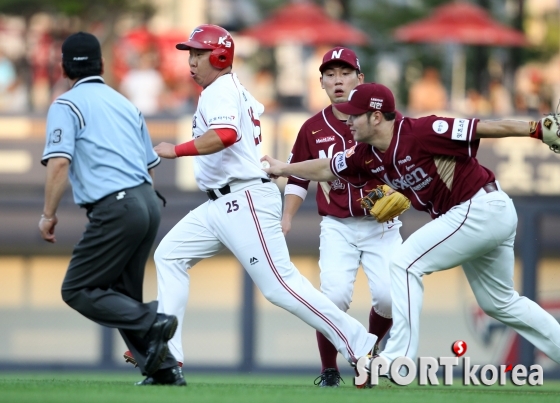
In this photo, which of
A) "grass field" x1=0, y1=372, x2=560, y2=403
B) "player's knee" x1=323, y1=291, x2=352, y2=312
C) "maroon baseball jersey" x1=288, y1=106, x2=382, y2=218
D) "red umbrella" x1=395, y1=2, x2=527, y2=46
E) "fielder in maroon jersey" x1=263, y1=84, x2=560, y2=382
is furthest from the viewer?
"red umbrella" x1=395, y1=2, x2=527, y2=46

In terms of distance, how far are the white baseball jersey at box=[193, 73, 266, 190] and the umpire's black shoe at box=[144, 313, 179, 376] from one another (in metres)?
1.23

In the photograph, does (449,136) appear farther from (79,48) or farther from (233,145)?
(79,48)

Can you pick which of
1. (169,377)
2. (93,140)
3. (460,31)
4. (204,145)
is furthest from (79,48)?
(460,31)

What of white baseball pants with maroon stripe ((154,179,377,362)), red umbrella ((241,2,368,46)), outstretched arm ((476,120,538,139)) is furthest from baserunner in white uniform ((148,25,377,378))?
red umbrella ((241,2,368,46))

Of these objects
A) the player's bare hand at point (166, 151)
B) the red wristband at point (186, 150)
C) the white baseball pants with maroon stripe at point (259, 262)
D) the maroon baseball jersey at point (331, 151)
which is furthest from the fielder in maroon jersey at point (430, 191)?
the player's bare hand at point (166, 151)

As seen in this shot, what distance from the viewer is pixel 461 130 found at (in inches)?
266

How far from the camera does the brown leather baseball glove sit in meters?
7.27

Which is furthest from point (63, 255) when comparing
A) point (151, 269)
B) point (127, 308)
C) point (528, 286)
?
point (127, 308)

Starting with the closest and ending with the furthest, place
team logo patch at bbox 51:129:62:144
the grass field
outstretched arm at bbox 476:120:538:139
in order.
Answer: the grass field → team logo patch at bbox 51:129:62:144 → outstretched arm at bbox 476:120:538:139

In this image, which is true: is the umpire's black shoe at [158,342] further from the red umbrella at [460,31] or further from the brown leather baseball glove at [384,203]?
the red umbrella at [460,31]

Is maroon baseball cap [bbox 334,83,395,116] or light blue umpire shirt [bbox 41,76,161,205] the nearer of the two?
light blue umpire shirt [bbox 41,76,161,205]

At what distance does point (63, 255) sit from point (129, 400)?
6823 millimetres

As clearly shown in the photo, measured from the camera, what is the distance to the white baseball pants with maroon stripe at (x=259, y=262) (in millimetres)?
7195

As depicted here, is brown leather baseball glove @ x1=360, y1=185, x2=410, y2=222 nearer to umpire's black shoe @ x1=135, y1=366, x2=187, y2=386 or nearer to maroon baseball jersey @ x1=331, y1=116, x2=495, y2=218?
maroon baseball jersey @ x1=331, y1=116, x2=495, y2=218
